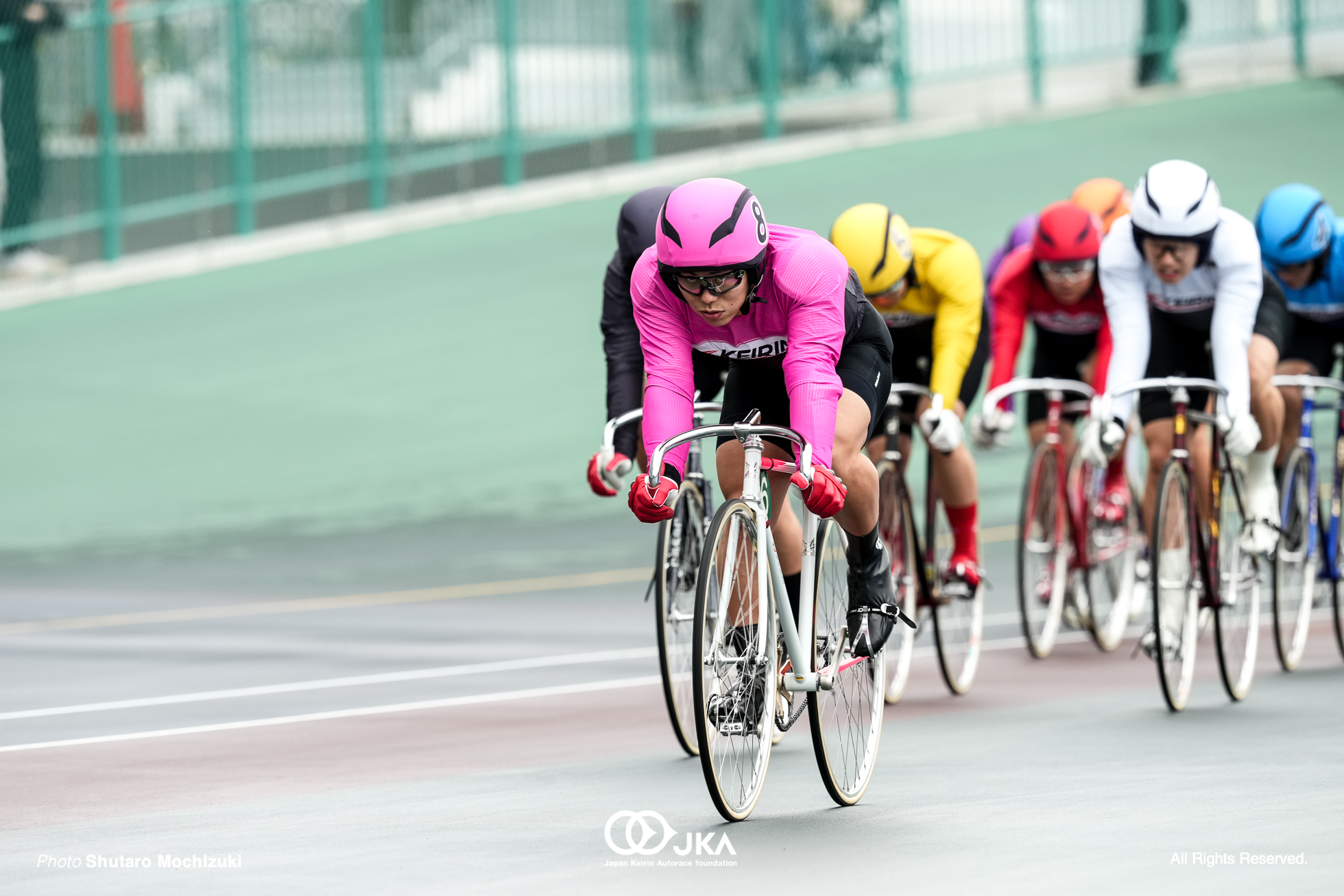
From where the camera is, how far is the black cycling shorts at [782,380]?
6.12 metres

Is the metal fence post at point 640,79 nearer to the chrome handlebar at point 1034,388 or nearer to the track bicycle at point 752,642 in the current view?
the chrome handlebar at point 1034,388

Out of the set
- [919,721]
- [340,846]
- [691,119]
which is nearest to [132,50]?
[691,119]

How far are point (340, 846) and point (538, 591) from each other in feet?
19.4

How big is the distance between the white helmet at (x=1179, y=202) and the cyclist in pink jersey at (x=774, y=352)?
1659 millimetres

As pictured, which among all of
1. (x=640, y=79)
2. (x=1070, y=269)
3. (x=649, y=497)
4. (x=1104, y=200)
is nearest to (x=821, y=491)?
(x=649, y=497)

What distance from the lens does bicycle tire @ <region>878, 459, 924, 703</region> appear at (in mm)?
7863

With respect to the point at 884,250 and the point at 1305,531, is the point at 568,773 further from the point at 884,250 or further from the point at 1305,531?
the point at 1305,531

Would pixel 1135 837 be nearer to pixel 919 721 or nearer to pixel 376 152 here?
pixel 919 721

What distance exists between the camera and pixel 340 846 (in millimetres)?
5402

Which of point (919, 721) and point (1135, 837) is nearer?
point (1135, 837)

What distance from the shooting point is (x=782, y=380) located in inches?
244

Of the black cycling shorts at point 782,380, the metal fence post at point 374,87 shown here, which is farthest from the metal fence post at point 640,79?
the black cycling shorts at point 782,380

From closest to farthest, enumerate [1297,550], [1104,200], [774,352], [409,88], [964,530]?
[774,352], [964,530], [1297,550], [1104,200], [409,88]

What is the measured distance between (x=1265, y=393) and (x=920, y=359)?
1.37 meters
